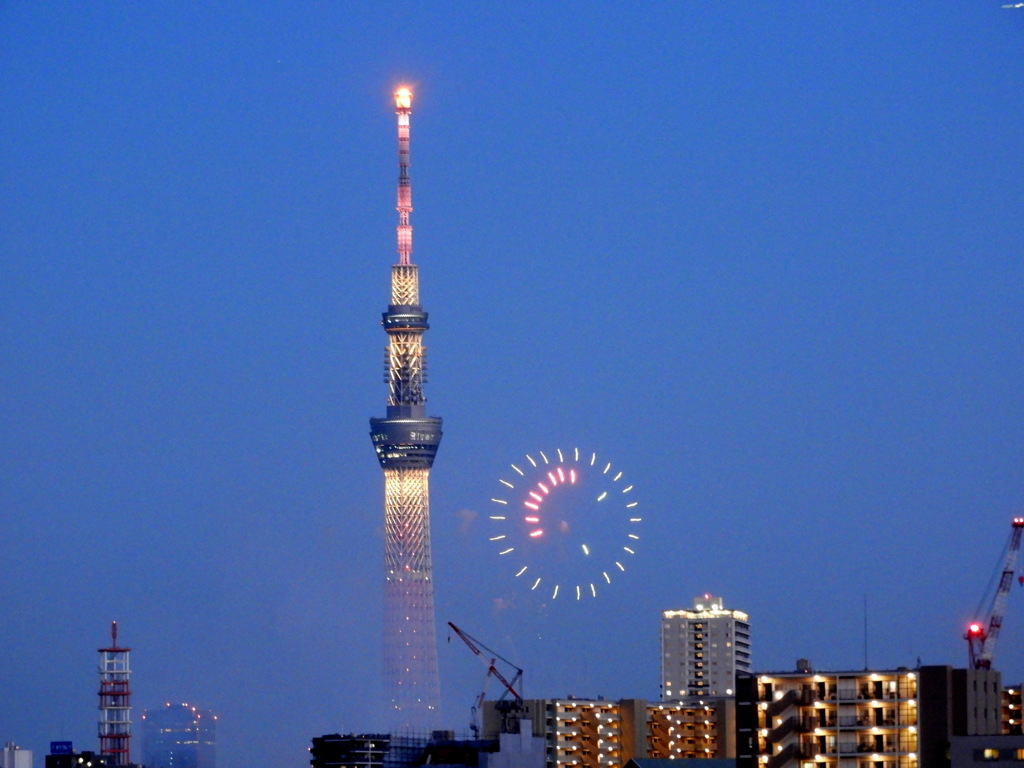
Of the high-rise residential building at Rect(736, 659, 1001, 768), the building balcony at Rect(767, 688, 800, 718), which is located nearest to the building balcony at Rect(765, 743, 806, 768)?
the high-rise residential building at Rect(736, 659, 1001, 768)

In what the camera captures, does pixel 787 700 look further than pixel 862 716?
Yes

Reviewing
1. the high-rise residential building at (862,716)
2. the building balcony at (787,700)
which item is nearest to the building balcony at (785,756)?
the high-rise residential building at (862,716)

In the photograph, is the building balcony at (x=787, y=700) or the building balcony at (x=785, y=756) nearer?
the building balcony at (x=785, y=756)

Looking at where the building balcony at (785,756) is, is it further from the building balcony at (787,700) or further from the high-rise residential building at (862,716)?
the building balcony at (787,700)

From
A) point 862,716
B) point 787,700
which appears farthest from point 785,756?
point 862,716

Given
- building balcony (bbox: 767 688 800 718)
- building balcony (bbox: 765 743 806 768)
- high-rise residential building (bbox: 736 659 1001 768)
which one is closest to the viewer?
high-rise residential building (bbox: 736 659 1001 768)

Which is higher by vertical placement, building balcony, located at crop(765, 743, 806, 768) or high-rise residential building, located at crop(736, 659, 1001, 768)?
high-rise residential building, located at crop(736, 659, 1001, 768)

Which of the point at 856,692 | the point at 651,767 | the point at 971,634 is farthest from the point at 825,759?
the point at 971,634

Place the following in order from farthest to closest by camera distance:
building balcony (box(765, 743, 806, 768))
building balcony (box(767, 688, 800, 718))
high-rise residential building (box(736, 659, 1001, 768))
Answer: building balcony (box(767, 688, 800, 718))
building balcony (box(765, 743, 806, 768))
high-rise residential building (box(736, 659, 1001, 768))

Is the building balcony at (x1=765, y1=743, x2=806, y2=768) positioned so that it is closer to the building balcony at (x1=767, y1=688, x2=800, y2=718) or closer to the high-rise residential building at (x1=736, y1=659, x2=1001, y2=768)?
the high-rise residential building at (x1=736, y1=659, x2=1001, y2=768)

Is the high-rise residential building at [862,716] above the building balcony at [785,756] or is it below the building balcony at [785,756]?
above

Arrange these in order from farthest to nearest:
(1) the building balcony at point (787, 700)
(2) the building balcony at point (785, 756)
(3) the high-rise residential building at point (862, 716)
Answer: (1) the building balcony at point (787, 700) → (2) the building balcony at point (785, 756) → (3) the high-rise residential building at point (862, 716)

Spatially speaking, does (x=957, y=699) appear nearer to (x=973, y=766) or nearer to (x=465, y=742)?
(x=973, y=766)

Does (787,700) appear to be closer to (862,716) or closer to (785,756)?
(785,756)
